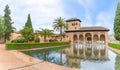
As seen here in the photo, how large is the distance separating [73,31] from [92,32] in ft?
23.4

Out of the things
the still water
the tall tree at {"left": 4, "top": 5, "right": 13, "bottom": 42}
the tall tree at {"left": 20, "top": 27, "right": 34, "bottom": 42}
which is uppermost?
the tall tree at {"left": 4, "top": 5, "right": 13, "bottom": 42}

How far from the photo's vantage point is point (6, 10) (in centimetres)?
5184

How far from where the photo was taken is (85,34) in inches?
2405

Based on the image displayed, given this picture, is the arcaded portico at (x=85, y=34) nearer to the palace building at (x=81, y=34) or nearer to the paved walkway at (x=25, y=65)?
the palace building at (x=81, y=34)

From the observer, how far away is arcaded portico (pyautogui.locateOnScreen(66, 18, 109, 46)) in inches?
2283

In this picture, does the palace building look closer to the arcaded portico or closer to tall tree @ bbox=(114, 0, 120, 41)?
the arcaded portico

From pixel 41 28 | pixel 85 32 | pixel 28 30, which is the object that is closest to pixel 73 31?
pixel 85 32

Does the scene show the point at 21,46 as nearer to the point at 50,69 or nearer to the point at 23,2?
the point at 23,2

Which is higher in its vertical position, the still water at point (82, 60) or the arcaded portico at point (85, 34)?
the arcaded portico at point (85, 34)

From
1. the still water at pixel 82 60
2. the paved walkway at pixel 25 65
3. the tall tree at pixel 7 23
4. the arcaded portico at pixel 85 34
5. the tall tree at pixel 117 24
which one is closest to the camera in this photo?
→ the paved walkway at pixel 25 65

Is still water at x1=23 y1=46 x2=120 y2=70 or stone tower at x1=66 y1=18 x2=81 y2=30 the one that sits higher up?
stone tower at x1=66 y1=18 x2=81 y2=30

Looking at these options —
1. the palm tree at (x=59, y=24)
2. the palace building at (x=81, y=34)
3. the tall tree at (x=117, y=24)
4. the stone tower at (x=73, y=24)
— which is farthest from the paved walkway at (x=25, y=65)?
the stone tower at (x=73, y=24)

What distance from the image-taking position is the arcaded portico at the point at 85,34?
190 ft

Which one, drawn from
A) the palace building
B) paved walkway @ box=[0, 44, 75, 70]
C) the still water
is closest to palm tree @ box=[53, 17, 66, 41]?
the palace building
